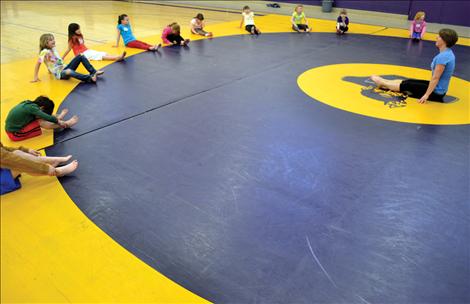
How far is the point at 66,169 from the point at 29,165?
918 millimetres

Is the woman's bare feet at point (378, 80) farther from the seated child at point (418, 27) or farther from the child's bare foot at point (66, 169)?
the seated child at point (418, 27)

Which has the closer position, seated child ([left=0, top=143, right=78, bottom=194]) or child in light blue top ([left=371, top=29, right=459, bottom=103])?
seated child ([left=0, top=143, right=78, bottom=194])

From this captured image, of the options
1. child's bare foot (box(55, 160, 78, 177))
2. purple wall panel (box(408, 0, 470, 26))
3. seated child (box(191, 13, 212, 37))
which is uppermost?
purple wall panel (box(408, 0, 470, 26))

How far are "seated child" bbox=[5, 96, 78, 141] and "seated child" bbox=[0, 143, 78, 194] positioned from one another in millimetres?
674

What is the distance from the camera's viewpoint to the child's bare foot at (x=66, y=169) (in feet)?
11.1

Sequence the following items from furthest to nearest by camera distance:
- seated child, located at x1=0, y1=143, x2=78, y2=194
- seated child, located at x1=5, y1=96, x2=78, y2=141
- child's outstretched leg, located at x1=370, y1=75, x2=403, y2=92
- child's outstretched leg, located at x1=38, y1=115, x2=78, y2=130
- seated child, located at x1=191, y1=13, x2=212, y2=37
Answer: seated child, located at x1=191, y1=13, x2=212, y2=37 < child's outstretched leg, located at x1=370, y1=75, x2=403, y2=92 < child's outstretched leg, located at x1=38, y1=115, x2=78, y2=130 < seated child, located at x1=5, y1=96, x2=78, y2=141 < seated child, located at x1=0, y1=143, x2=78, y2=194

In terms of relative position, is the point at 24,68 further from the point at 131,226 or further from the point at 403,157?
the point at 403,157

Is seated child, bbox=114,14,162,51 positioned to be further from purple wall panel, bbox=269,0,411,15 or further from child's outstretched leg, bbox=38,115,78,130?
purple wall panel, bbox=269,0,411,15

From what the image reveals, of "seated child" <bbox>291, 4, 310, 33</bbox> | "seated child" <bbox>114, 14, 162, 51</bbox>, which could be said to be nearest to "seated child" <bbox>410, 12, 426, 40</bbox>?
"seated child" <bbox>291, 4, 310, 33</bbox>

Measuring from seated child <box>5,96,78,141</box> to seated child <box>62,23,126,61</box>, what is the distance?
3.17 m

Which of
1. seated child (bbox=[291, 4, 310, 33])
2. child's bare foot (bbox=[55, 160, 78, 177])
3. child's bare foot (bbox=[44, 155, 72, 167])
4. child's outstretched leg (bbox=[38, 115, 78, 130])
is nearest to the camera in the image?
child's bare foot (bbox=[55, 160, 78, 177])

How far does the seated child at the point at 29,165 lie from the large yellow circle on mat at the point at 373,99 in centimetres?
366

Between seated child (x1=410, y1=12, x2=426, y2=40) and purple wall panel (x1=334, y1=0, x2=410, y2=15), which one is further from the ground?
purple wall panel (x1=334, y1=0, x2=410, y2=15)

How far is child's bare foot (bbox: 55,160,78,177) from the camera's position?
337 centimetres
